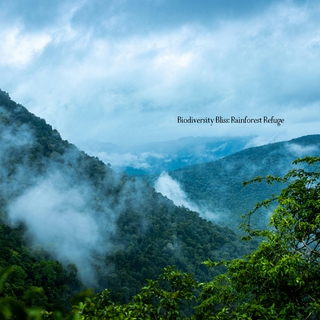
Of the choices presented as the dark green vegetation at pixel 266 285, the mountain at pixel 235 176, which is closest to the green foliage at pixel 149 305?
the dark green vegetation at pixel 266 285

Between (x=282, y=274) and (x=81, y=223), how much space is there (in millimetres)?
55654

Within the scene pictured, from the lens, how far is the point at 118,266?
4919cm

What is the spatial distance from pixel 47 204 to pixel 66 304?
27.4 meters

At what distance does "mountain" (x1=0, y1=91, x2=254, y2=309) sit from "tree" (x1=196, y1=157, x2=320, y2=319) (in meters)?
30.9

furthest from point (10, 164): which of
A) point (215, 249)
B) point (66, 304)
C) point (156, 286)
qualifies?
point (156, 286)

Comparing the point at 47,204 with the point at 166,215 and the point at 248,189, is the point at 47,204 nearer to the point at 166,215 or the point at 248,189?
the point at 166,215

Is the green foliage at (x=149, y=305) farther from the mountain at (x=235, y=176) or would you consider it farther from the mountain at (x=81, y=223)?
the mountain at (x=235, y=176)

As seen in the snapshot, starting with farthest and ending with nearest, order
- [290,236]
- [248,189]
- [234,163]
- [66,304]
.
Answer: [234,163]
[248,189]
[66,304]
[290,236]

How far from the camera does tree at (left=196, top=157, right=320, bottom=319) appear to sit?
5.62 metres

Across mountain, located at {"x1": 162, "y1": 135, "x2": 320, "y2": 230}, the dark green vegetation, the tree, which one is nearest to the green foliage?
the dark green vegetation

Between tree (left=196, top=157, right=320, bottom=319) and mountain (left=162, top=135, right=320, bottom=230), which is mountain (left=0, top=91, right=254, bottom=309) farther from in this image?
mountain (left=162, top=135, right=320, bottom=230)

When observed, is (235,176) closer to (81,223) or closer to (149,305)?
(81,223)

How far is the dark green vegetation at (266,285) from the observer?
5.47m

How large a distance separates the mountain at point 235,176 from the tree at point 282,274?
4312 inches
